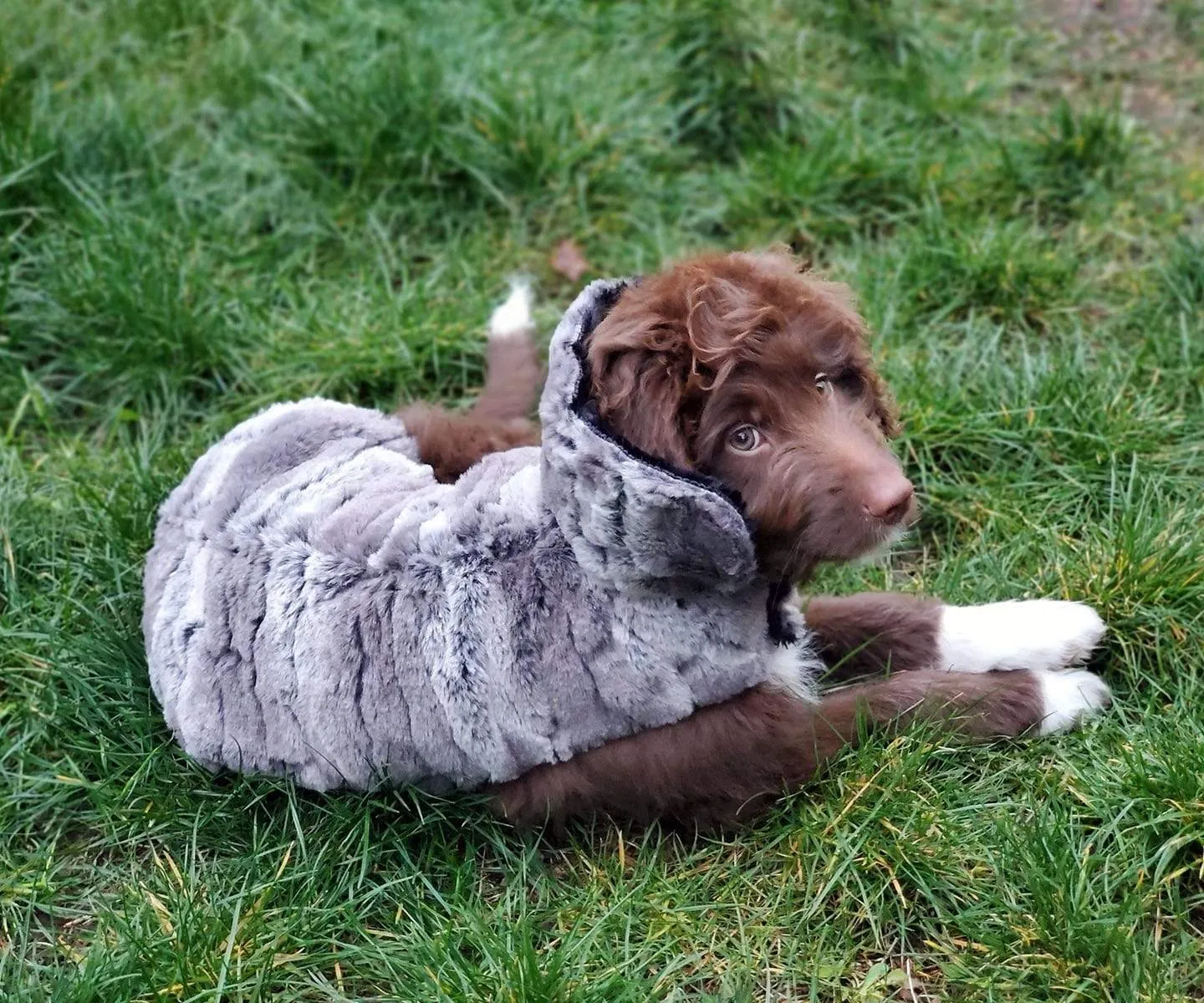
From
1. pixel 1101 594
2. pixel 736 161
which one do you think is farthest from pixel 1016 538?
pixel 736 161

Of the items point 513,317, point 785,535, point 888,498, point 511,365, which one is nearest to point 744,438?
point 785,535

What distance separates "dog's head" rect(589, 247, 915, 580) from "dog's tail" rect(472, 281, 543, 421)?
1.38 meters

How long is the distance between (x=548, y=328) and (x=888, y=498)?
230cm

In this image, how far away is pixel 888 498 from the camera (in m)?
2.64

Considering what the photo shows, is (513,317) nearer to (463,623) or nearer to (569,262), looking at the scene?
(569,262)

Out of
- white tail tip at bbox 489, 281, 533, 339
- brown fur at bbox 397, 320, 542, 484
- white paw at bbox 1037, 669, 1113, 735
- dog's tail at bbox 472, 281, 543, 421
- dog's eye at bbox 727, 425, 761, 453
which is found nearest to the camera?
dog's eye at bbox 727, 425, 761, 453

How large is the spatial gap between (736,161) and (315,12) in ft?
6.88

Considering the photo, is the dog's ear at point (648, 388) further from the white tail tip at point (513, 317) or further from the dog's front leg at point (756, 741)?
the white tail tip at point (513, 317)

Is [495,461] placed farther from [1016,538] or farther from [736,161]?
[736,161]

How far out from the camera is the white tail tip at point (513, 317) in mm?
4449

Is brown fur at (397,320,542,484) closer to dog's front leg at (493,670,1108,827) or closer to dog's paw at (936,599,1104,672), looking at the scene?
dog's front leg at (493,670,1108,827)

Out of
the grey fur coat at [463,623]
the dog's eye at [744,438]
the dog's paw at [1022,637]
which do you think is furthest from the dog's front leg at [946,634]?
the dog's eye at [744,438]

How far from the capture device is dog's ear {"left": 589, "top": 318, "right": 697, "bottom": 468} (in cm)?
270

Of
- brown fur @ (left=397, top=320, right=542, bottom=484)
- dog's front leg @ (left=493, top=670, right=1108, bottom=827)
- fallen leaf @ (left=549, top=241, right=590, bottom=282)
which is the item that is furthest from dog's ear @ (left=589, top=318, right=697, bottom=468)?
fallen leaf @ (left=549, top=241, right=590, bottom=282)
